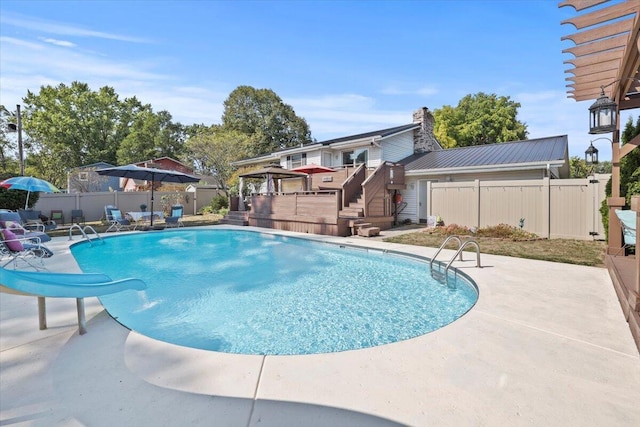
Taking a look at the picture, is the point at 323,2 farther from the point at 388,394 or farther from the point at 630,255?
the point at 388,394

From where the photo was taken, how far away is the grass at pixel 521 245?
762 cm

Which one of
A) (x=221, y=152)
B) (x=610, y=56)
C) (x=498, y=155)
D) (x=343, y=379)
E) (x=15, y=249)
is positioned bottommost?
(x=343, y=379)

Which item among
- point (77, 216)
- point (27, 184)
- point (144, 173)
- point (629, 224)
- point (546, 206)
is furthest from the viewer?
point (77, 216)

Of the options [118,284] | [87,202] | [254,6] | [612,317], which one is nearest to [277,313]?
[118,284]

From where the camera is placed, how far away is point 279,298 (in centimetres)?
577

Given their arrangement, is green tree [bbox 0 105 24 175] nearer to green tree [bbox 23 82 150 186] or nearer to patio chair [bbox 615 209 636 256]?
green tree [bbox 23 82 150 186]

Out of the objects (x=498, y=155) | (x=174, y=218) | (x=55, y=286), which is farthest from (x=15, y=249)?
(x=498, y=155)

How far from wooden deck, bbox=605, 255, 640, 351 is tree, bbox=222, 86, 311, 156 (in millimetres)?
38613

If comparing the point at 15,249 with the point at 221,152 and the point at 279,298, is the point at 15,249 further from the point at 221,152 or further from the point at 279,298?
the point at 221,152

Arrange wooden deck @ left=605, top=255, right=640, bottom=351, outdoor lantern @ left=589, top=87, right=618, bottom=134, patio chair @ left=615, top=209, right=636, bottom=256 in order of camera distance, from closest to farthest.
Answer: wooden deck @ left=605, top=255, right=640, bottom=351, outdoor lantern @ left=589, top=87, right=618, bottom=134, patio chair @ left=615, top=209, right=636, bottom=256

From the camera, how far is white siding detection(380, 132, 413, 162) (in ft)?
59.2

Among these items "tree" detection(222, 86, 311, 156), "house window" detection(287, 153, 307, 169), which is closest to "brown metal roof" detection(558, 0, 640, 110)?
"house window" detection(287, 153, 307, 169)

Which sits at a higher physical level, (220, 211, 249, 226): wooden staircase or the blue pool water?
(220, 211, 249, 226): wooden staircase

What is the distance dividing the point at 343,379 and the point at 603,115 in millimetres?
6520
